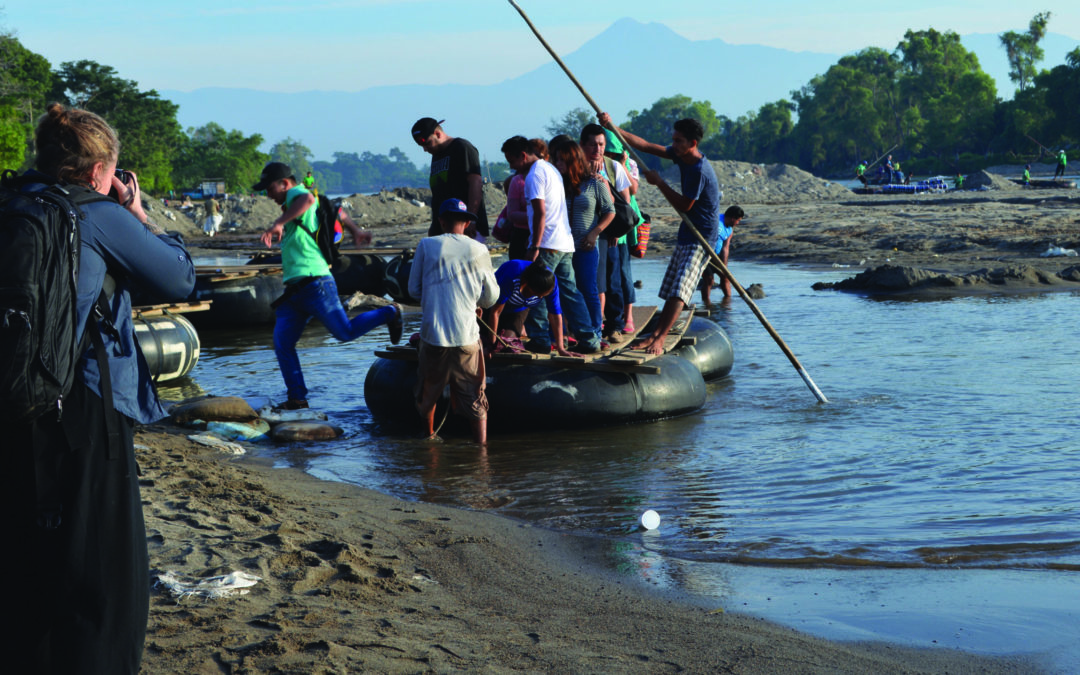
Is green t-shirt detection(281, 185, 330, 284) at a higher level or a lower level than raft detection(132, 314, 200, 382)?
higher

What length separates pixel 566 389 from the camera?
850cm

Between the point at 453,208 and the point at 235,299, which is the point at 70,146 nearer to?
the point at 453,208

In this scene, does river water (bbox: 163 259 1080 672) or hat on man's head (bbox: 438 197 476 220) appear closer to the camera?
river water (bbox: 163 259 1080 672)

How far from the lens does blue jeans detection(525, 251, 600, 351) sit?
8.50 m

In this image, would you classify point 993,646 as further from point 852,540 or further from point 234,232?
point 234,232

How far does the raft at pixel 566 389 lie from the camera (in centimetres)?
847

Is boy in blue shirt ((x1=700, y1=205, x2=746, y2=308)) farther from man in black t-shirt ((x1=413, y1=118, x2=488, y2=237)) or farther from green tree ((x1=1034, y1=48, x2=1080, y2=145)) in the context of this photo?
green tree ((x1=1034, y1=48, x2=1080, y2=145))

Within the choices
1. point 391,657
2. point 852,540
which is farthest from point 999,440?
point 391,657

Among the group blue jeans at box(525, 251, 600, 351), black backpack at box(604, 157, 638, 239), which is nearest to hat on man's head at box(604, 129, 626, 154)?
black backpack at box(604, 157, 638, 239)

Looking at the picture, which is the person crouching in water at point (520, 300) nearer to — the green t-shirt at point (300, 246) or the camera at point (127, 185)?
the green t-shirt at point (300, 246)

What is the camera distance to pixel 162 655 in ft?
11.7

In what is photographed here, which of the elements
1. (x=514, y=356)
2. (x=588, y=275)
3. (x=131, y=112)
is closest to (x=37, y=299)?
(x=514, y=356)

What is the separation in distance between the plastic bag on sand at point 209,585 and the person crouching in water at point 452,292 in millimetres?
3110

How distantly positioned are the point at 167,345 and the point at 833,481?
739 cm
